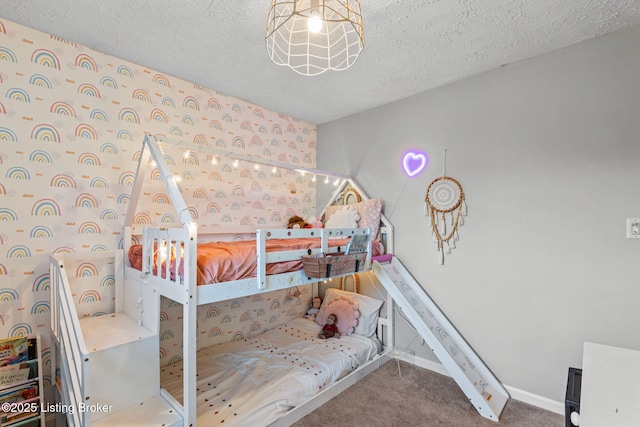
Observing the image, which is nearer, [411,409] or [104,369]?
[104,369]

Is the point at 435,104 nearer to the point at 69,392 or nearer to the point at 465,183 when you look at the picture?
the point at 465,183

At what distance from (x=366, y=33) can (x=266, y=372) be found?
253 centimetres

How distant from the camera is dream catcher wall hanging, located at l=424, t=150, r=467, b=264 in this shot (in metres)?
2.63

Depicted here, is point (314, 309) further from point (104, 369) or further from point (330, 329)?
point (104, 369)

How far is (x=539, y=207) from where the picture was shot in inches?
88.7

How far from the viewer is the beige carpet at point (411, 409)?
2.05 m

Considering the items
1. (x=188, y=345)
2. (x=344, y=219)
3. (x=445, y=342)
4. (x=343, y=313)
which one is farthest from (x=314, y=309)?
(x=188, y=345)

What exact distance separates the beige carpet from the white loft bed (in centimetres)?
11

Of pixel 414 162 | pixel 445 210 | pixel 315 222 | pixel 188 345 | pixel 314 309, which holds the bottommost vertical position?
pixel 314 309

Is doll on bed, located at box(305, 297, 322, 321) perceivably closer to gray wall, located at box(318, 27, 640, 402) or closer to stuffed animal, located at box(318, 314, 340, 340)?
stuffed animal, located at box(318, 314, 340, 340)

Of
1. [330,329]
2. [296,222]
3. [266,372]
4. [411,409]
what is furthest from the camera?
[296,222]

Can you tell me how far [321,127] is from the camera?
3818mm

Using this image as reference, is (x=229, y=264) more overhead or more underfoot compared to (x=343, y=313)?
more overhead

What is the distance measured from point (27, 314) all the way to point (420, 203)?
10.0 ft
